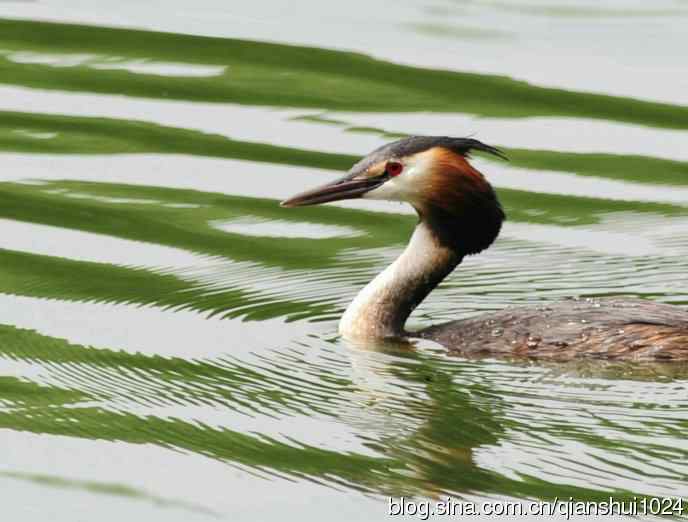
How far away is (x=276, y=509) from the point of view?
23.0 ft

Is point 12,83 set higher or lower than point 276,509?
higher

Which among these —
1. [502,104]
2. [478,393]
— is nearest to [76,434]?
[478,393]

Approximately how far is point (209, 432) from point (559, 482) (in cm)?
141

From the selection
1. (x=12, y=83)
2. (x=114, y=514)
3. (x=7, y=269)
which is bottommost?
(x=114, y=514)

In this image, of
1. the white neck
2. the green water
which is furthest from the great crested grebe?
the green water

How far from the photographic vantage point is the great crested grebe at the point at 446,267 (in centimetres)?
895

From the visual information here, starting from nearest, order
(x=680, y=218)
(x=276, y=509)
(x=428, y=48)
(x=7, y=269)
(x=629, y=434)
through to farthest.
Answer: (x=276, y=509)
(x=629, y=434)
(x=7, y=269)
(x=680, y=218)
(x=428, y=48)

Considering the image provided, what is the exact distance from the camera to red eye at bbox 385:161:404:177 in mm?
9531

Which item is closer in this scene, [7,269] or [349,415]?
[349,415]

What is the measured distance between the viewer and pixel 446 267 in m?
9.58

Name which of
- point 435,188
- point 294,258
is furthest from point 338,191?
point 294,258

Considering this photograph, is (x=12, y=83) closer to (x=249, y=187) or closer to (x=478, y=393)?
(x=249, y=187)

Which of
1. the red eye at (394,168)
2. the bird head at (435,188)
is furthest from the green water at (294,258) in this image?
the red eye at (394,168)

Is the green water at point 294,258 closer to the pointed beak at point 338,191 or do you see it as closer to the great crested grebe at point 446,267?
the great crested grebe at point 446,267
